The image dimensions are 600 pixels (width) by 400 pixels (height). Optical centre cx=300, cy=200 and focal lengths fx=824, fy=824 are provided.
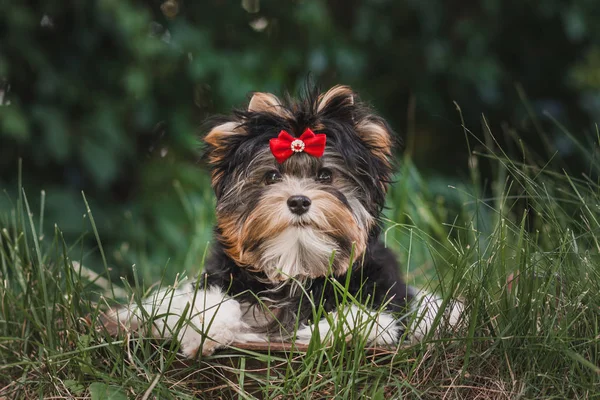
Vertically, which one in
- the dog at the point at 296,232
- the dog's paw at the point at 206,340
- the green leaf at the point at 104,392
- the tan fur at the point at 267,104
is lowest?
the green leaf at the point at 104,392

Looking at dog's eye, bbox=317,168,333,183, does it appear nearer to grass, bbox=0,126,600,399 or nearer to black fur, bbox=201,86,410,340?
black fur, bbox=201,86,410,340

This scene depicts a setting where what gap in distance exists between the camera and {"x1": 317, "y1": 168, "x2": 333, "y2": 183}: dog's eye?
2.93 metres

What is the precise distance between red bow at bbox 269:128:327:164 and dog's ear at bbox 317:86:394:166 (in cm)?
18

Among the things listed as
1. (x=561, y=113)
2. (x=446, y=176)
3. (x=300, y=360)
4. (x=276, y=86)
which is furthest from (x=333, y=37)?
(x=300, y=360)

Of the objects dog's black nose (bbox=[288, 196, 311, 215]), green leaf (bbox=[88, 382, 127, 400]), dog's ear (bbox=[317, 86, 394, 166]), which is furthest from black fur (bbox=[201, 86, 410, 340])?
green leaf (bbox=[88, 382, 127, 400])

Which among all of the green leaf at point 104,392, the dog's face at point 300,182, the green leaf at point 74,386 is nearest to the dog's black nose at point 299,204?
the dog's face at point 300,182

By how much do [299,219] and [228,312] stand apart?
1.39ft

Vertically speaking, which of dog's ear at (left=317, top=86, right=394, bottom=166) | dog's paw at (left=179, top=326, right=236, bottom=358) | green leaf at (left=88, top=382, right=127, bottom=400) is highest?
dog's ear at (left=317, top=86, right=394, bottom=166)

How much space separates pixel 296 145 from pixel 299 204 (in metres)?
0.22

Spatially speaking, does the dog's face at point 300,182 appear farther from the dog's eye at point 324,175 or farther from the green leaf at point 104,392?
the green leaf at point 104,392

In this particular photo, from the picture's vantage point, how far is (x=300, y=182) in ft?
9.49

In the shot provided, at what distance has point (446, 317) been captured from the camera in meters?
2.77

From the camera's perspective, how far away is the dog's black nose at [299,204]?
2.74 m

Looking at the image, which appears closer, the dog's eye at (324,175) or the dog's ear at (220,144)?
the dog's eye at (324,175)
